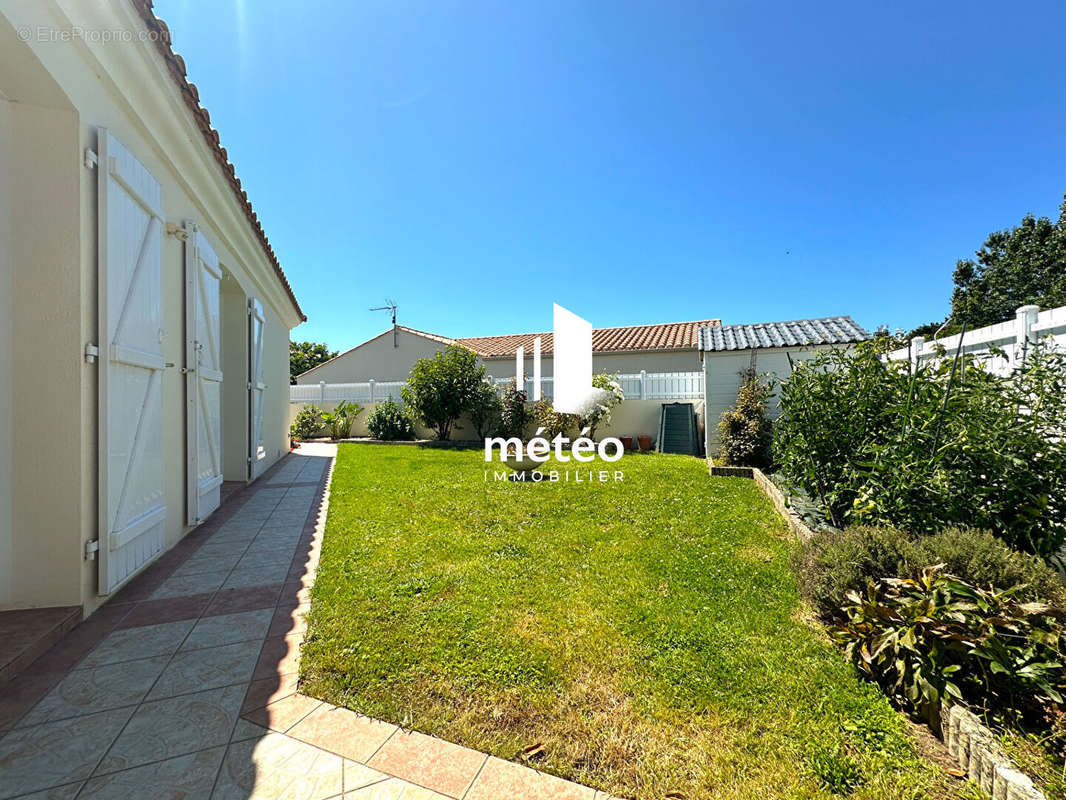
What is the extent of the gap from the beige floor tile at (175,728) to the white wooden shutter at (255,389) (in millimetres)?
5855

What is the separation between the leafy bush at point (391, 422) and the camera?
1308cm

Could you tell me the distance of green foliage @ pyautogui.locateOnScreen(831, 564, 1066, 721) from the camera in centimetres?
169

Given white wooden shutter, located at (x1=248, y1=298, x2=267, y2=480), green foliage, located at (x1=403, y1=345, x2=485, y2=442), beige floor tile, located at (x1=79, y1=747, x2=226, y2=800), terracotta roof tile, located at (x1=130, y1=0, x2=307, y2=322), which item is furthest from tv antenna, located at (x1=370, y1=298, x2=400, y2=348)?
beige floor tile, located at (x1=79, y1=747, x2=226, y2=800)

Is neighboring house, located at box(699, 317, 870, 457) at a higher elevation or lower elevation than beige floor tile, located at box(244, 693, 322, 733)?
higher

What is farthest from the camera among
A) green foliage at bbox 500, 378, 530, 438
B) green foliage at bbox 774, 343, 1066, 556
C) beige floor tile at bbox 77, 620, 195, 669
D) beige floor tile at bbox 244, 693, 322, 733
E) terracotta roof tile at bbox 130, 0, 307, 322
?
green foliage at bbox 500, 378, 530, 438

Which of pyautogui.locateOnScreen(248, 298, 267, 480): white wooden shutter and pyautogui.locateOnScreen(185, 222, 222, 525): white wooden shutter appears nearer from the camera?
pyautogui.locateOnScreen(185, 222, 222, 525): white wooden shutter

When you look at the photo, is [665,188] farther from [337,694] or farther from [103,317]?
[337,694]

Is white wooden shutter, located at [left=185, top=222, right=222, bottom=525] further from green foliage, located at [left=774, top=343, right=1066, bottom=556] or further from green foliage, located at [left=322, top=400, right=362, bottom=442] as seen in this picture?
green foliage, located at [left=322, top=400, right=362, bottom=442]

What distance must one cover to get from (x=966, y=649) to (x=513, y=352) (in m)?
18.1

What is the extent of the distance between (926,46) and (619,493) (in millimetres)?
7374

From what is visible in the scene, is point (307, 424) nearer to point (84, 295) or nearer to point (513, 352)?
point (513, 352)

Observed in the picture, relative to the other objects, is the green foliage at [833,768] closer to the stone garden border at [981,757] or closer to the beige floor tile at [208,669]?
the stone garden border at [981,757]

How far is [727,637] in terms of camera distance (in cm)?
243

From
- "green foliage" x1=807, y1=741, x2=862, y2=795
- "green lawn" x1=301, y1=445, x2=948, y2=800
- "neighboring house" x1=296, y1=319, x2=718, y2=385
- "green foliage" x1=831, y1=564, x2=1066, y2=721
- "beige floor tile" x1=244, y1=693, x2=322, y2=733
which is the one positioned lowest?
"beige floor tile" x1=244, y1=693, x2=322, y2=733
